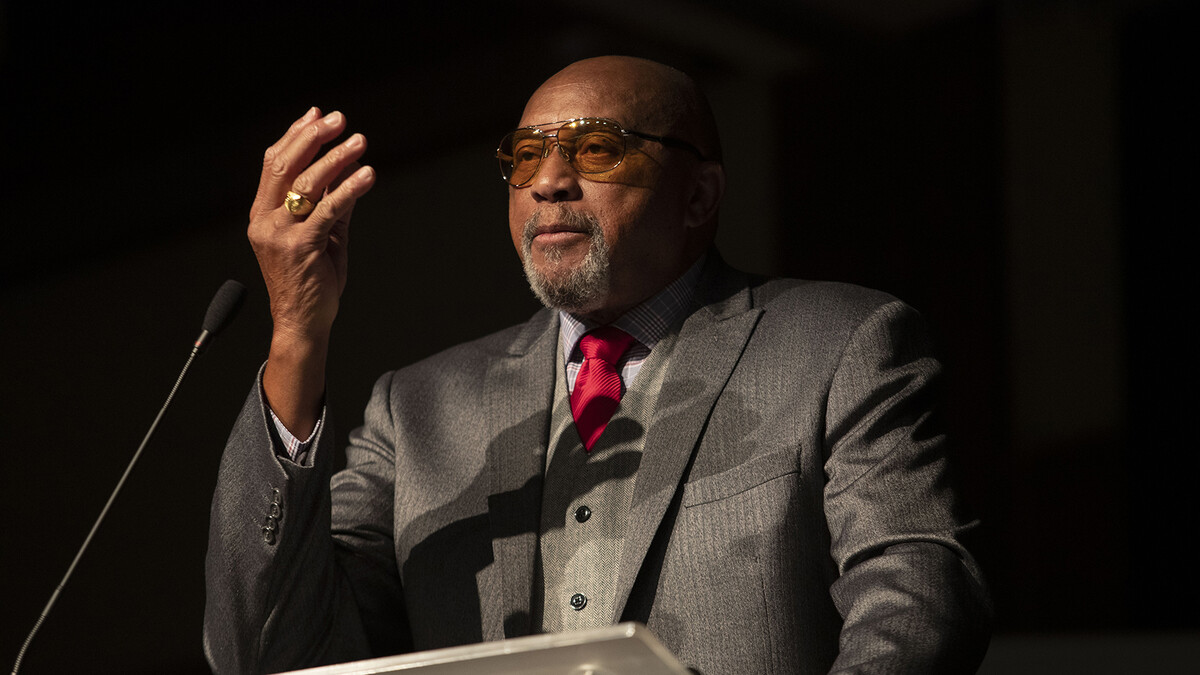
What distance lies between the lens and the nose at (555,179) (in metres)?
1.90

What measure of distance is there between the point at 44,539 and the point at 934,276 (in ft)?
7.05

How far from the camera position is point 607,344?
196 centimetres

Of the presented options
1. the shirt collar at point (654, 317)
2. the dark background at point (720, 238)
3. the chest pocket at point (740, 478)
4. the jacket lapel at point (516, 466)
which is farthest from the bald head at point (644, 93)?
the dark background at point (720, 238)

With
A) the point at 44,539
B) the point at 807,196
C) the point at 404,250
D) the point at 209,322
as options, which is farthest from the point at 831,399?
the point at 44,539

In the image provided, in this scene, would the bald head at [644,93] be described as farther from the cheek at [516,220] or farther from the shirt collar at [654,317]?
the shirt collar at [654,317]

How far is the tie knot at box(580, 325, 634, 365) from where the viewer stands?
1.95 meters

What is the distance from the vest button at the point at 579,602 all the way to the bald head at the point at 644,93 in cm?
74

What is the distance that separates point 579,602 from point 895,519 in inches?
18.2

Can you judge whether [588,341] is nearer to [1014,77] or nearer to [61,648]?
[1014,77]

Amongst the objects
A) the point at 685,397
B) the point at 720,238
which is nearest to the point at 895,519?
the point at 685,397

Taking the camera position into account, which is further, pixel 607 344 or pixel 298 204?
pixel 607 344

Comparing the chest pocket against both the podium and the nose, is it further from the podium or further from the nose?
the podium

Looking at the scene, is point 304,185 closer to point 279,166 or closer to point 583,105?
point 279,166

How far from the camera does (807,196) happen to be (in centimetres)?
269
